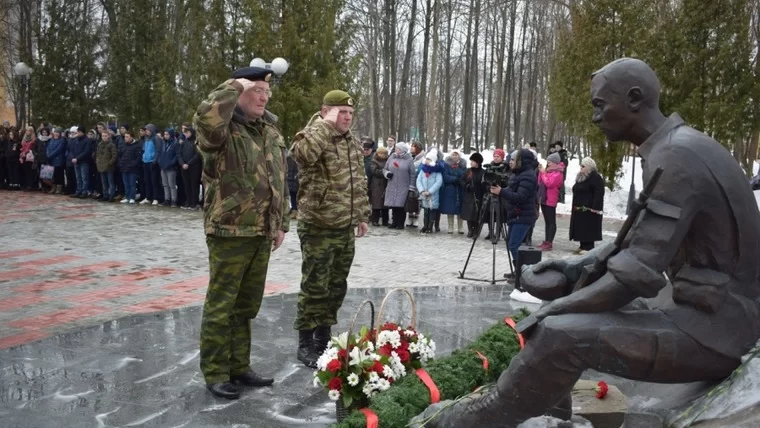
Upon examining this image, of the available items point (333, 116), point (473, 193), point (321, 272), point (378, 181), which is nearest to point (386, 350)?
point (321, 272)

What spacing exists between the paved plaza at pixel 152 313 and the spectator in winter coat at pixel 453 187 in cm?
72

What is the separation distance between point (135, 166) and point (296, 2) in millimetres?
5431

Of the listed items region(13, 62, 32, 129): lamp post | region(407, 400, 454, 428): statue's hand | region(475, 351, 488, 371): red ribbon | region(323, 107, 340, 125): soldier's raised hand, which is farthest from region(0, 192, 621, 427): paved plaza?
region(13, 62, 32, 129): lamp post

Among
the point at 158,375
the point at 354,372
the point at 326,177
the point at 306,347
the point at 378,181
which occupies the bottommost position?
the point at 158,375

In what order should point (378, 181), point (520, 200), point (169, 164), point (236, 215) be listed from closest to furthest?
point (236, 215)
point (520, 200)
point (378, 181)
point (169, 164)

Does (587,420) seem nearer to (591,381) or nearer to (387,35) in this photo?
(591,381)

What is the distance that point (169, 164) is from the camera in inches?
653

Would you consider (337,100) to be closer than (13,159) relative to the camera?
Yes

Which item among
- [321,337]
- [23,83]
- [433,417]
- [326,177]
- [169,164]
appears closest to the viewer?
[433,417]

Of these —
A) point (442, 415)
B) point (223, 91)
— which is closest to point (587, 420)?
point (442, 415)

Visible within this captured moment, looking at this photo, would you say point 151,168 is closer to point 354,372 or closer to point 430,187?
point 430,187

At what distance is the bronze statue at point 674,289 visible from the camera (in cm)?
293

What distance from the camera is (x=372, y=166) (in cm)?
1521

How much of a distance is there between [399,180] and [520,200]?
5122 mm
